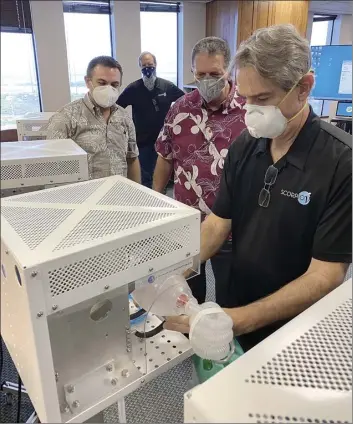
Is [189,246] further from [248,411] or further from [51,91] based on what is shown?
[51,91]

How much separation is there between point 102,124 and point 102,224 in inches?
50.5

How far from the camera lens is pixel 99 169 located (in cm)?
152

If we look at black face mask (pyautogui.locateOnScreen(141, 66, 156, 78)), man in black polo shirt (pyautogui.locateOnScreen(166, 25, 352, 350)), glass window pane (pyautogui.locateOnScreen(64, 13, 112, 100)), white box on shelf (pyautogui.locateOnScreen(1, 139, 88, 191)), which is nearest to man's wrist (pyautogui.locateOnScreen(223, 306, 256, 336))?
man in black polo shirt (pyautogui.locateOnScreen(166, 25, 352, 350))

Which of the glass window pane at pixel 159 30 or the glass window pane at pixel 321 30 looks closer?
the glass window pane at pixel 159 30

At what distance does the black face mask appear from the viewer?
274 centimetres

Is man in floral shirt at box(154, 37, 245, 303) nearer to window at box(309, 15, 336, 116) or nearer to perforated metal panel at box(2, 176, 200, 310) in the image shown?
perforated metal panel at box(2, 176, 200, 310)

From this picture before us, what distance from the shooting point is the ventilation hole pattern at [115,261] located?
47 cm

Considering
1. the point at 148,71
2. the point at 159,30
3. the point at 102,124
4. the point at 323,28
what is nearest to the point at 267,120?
the point at 159,30

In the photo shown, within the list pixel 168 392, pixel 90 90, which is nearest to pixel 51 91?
pixel 90 90

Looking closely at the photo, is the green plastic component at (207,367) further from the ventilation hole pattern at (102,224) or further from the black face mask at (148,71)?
the black face mask at (148,71)

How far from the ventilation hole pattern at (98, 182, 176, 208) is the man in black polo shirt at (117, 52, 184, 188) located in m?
2.05

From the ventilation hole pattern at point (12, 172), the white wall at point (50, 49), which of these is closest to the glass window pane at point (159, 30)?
the white wall at point (50, 49)

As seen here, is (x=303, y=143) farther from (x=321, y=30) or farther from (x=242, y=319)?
(x=321, y=30)

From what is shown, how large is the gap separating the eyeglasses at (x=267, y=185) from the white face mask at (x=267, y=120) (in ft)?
0.31
